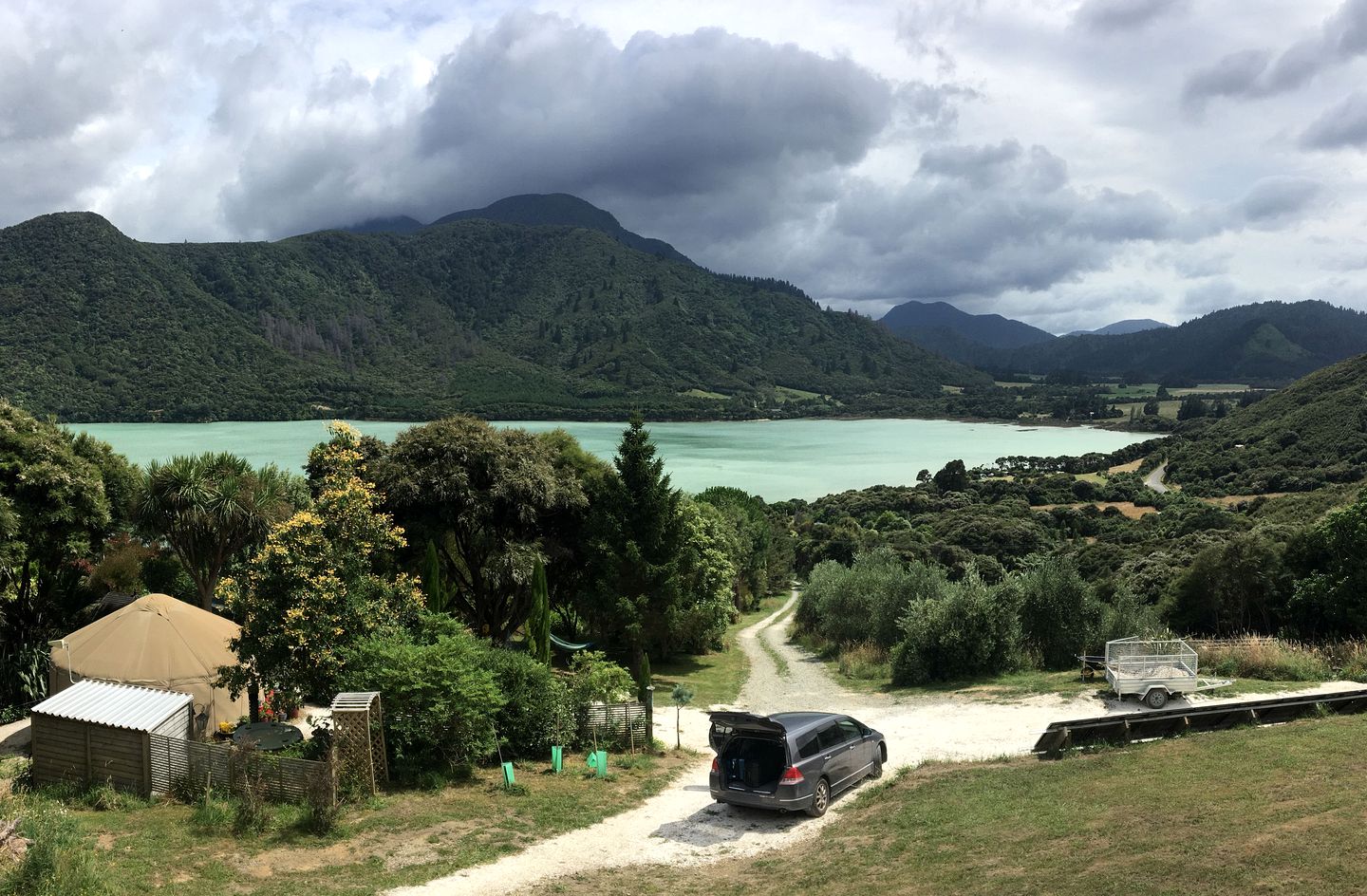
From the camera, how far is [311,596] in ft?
45.5

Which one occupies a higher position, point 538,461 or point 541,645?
point 538,461

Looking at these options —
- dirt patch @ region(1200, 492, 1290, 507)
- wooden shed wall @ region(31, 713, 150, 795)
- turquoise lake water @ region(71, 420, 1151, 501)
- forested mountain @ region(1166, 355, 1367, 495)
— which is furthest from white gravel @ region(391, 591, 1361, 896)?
forested mountain @ region(1166, 355, 1367, 495)

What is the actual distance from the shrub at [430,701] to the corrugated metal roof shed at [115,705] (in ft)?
8.37

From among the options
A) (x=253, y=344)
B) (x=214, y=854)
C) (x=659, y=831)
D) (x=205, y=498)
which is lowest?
(x=659, y=831)

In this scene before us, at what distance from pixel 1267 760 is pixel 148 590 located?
25653 millimetres

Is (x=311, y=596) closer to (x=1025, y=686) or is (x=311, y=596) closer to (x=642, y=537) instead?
(x=642, y=537)

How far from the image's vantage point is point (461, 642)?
13.6 metres

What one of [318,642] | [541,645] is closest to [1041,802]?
[318,642]

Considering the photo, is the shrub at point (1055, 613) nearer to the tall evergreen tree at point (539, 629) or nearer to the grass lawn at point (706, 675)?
the grass lawn at point (706, 675)

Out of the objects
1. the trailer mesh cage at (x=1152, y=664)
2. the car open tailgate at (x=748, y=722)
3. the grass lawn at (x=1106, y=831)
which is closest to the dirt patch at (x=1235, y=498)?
the trailer mesh cage at (x=1152, y=664)

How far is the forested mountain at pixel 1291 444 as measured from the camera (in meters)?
80.6

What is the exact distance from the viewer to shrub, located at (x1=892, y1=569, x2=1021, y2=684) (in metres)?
21.8

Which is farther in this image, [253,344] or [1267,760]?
[253,344]

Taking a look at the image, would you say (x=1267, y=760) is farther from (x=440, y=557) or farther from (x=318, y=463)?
(x=318, y=463)
